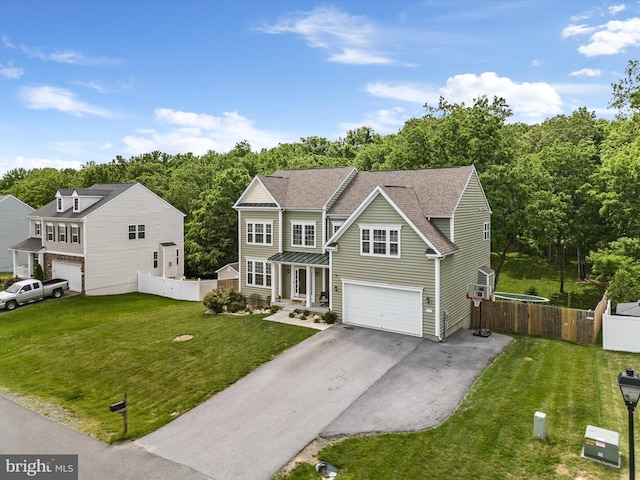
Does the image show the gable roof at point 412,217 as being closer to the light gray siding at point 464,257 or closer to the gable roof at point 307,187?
the light gray siding at point 464,257

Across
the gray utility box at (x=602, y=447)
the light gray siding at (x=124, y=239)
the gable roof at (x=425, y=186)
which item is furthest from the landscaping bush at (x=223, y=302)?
the gray utility box at (x=602, y=447)

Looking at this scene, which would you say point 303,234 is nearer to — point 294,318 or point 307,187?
point 307,187

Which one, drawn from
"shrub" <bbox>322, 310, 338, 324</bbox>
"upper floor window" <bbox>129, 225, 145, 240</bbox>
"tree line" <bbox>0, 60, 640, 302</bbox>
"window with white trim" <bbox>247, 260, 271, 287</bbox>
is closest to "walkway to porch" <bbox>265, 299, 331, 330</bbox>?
"shrub" <bbox>322, 310, 338, 324</bbox>

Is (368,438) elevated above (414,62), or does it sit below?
below

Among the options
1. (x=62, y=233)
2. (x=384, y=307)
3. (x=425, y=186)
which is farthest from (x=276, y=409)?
(x=62, y=233)

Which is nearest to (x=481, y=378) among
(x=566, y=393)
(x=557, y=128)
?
(x=566, y=393)

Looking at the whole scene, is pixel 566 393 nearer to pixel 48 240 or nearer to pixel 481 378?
pixel 481 378

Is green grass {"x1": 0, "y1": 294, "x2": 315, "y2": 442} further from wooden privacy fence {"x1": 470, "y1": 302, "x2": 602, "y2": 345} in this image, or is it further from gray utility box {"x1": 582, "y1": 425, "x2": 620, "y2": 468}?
gray utility box {"x1": 582, "y1": 425, "x2": 620, "y2": 468}
